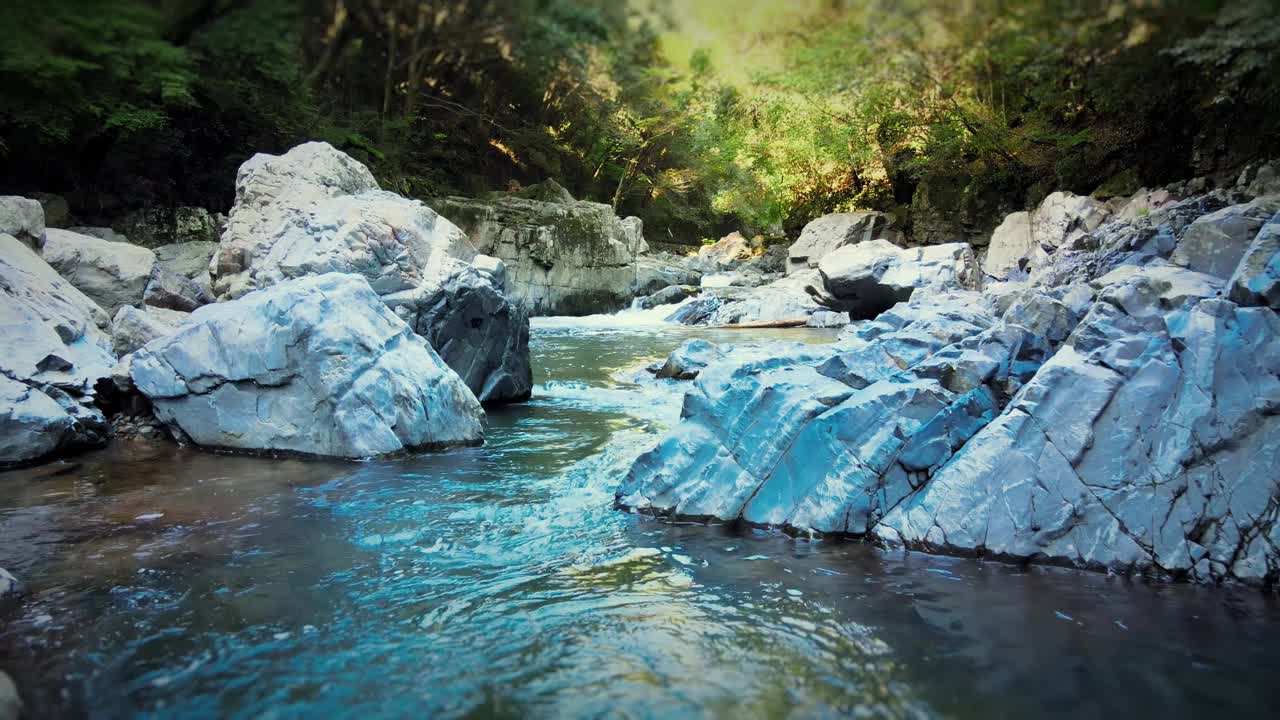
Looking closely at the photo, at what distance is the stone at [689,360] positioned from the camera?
1065 cm

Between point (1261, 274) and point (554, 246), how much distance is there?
52.1 feet

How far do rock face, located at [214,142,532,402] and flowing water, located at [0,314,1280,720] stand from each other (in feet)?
10.8

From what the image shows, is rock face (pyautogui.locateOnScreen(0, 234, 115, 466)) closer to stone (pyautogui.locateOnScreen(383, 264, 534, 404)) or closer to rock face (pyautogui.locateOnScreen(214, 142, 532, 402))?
rock face (pyautogui.locateOnScreen(214, 142, 532, 402))

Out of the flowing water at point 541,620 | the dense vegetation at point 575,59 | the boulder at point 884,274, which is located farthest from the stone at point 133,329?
the boulder at point 884,274

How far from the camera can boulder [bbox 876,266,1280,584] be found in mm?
3877

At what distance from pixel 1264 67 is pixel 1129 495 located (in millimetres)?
2242

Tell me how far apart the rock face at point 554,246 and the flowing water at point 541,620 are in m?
12.8

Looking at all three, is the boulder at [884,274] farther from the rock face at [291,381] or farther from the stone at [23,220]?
the stone at [23,220]

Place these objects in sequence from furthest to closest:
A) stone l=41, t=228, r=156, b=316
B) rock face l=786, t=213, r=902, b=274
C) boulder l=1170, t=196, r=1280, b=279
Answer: rock face l=786, t=213, r=902, b=274, stone l=41, t=228, r=156, b=316, boulder l=1170, t=196, r=1280, b=279

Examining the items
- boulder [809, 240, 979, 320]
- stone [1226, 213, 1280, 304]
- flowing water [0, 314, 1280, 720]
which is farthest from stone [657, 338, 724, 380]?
boulder [809, 240, 979, 320]

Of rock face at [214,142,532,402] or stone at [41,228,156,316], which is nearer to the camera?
rock face at [214,142,532,402]

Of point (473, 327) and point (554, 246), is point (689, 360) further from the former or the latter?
point (554, 246)

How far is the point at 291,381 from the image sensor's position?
6.41 meters

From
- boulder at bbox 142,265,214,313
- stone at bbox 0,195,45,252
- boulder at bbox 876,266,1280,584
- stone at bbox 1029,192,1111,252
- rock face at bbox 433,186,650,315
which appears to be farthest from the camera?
rock face at bbox 433,186,650,315
